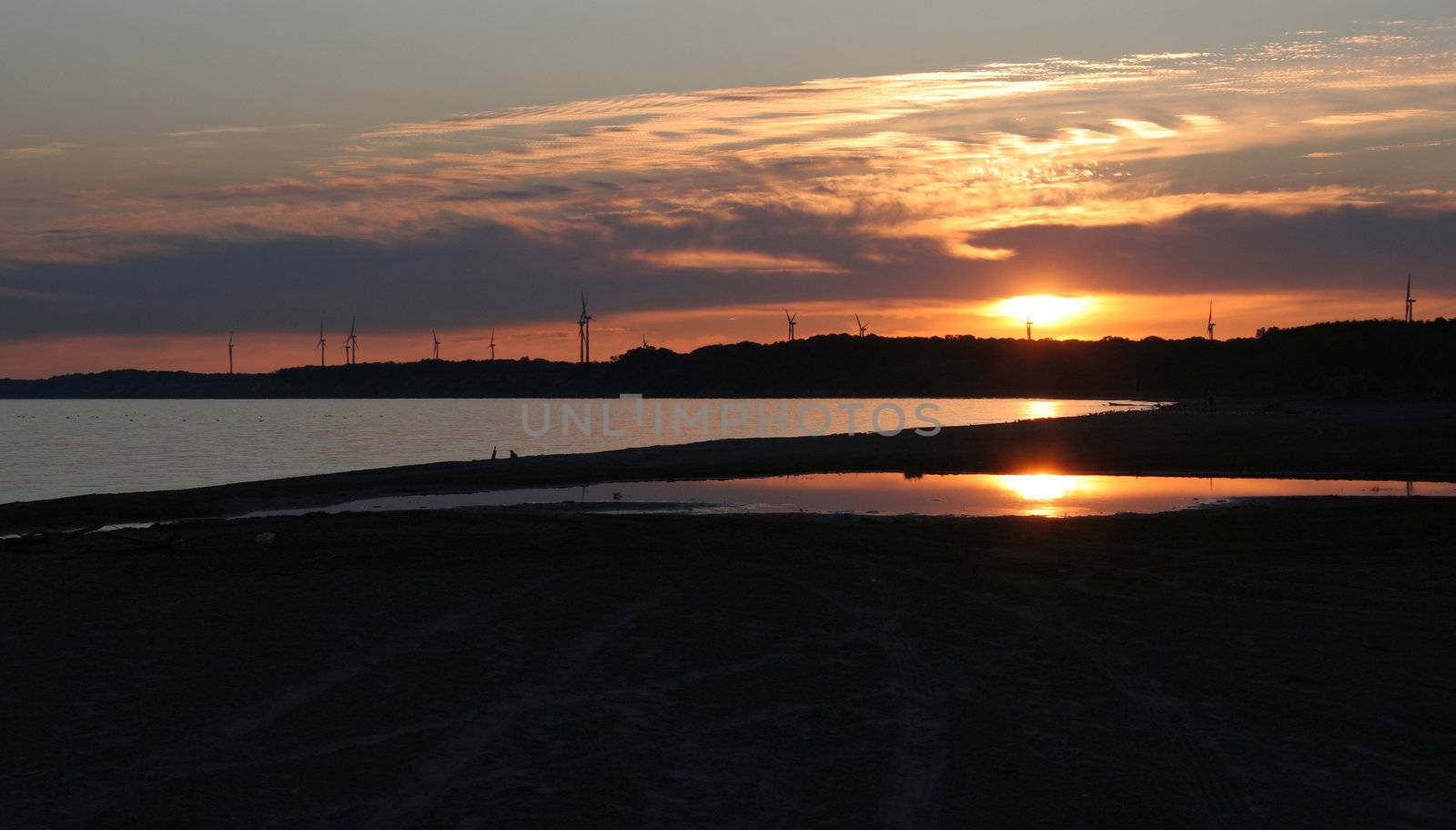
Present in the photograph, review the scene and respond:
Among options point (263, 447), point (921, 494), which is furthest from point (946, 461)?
point (263, 447)

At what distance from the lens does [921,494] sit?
106 ft

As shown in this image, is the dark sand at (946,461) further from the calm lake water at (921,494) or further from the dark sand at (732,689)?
the dark sand at (732,689)

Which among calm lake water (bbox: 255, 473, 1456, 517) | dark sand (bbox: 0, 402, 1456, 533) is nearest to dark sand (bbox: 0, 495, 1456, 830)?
calm lake water (bbox: 255, 473, 1456, 517)

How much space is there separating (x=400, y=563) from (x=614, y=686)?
8.40 m

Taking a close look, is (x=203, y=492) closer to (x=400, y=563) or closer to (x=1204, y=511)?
(x=400, y=563)

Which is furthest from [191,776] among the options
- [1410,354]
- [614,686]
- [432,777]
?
[1410,354]

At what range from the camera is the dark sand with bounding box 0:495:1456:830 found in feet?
24.1

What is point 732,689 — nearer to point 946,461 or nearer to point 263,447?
point 946,461

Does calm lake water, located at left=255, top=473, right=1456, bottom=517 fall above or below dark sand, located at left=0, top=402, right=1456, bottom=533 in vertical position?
below

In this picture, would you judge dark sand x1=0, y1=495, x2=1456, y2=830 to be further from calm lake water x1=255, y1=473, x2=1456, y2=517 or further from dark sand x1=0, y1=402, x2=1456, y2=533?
dark sand x1=0, y1=402, x2=1456, y2=533

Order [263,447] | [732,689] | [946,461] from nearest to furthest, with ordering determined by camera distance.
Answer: [732,689] → [946,461] → [263,447]

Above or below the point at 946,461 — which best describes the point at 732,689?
below

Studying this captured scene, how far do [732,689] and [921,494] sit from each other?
22613 mm

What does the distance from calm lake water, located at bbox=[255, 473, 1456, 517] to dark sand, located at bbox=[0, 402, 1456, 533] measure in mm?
2394
